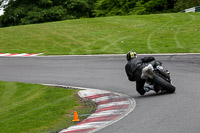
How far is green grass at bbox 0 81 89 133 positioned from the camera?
7.87m

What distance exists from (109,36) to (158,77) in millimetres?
17045

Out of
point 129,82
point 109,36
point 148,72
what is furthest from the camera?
point 109,36

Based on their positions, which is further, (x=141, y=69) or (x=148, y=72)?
(x=141, y=69)

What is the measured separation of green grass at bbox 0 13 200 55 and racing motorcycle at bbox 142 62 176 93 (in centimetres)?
901

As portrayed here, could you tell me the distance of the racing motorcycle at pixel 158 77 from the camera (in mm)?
9750

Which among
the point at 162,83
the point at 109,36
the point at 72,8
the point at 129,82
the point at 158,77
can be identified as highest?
the point at 72,8

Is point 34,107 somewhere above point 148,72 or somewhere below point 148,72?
below

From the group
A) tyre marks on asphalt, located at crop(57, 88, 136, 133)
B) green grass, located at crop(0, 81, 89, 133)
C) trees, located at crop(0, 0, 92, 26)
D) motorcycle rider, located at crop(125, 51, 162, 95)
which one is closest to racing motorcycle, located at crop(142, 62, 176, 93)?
motorcycle rider, located at crop(125, 51, 162, 95)

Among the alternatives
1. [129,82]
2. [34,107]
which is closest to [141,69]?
[129,82]

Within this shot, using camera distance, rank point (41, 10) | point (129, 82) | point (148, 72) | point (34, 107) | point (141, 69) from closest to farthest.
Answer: point (148, 72), point (141, 69), point (34, 107), point (129, 82), point (41, 10)

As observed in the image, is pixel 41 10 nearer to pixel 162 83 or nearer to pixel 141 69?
pixel 141 69

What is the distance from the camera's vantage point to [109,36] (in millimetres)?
26688

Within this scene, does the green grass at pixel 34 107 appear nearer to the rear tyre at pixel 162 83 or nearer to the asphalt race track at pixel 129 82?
the asphalt race track at pixel 129 82

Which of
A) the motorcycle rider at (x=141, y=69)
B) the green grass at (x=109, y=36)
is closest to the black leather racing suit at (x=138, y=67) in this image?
the motorcycle rider at (x=141, y=69)
